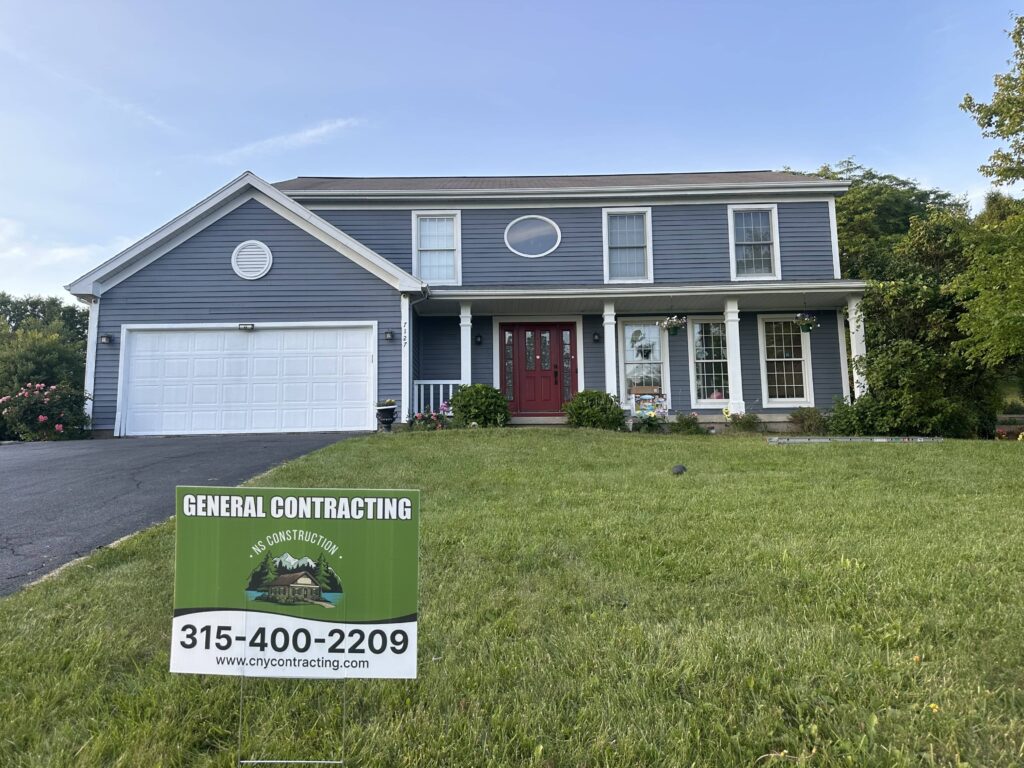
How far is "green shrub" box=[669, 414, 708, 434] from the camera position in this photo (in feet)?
36.9

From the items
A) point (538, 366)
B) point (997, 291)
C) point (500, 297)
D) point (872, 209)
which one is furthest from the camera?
point (872, 209)

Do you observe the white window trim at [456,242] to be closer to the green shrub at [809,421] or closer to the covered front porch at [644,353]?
the covered front porch at [644,353]

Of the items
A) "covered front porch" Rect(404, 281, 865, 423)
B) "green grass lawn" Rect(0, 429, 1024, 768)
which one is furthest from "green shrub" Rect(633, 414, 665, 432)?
"green grass lawn" Rect(0, 429, 1024, 768)

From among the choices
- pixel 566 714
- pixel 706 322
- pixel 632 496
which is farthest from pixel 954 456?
pixel 566 714

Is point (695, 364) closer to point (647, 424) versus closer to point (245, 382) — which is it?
point (647, 424)

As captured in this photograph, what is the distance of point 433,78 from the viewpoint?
13172 mm

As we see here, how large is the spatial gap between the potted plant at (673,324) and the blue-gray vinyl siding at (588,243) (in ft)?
2.81

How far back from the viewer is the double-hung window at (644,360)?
12148 mm

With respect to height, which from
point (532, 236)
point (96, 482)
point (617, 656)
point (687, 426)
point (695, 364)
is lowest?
point (617, 656)

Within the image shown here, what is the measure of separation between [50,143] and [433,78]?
9.24m

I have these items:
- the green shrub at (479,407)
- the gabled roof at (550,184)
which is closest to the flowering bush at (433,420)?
the green shrub at (479,407)

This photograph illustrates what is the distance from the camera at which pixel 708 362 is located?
12.2 meters

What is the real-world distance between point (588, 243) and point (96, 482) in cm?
1027

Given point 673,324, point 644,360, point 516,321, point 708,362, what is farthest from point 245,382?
point 708,362
